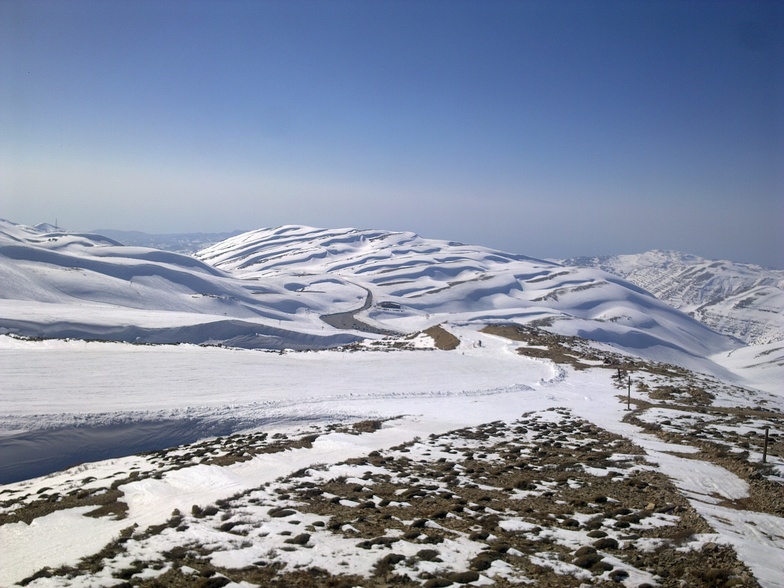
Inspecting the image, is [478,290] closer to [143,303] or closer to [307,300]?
[307,300]

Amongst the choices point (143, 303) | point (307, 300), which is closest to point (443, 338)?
point (143, 303)

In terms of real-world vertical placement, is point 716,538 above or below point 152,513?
above

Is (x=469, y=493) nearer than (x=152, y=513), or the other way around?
A: (x=152, y=513)

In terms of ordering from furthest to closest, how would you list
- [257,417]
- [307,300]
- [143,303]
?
[307,300] → [143,303] → [257,417]

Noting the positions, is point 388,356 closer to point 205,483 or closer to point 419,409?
point 419,409

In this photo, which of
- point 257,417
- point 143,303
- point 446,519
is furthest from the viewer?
point 143,303

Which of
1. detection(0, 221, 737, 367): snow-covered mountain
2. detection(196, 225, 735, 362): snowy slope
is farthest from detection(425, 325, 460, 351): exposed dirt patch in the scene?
detection(196, 225, 735, 362): snowy slope

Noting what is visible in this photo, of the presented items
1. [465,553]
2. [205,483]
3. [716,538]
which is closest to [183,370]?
[205,483]

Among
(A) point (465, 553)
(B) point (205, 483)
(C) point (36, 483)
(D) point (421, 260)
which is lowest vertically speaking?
(C) point (36, 483)
